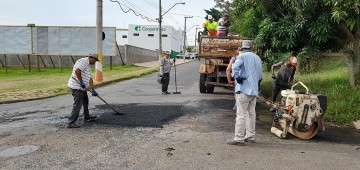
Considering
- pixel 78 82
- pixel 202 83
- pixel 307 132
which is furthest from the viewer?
pixel 202 83

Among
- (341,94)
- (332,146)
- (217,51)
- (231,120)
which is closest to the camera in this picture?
(332,146)

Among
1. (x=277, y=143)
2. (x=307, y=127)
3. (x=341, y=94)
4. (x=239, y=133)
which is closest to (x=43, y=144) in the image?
(x=239, y=133)

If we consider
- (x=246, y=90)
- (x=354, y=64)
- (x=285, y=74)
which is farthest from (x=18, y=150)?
(x=354, y=64)

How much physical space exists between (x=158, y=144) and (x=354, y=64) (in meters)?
7.82

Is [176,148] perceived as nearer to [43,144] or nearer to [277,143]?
[277,143]

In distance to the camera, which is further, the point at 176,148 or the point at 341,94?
the point at 341,94

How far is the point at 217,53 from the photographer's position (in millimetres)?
13336

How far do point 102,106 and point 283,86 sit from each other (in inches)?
198

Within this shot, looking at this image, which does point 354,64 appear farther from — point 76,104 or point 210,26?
point 76,104

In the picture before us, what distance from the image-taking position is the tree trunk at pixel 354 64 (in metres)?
11.3

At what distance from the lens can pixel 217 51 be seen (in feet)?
43.8

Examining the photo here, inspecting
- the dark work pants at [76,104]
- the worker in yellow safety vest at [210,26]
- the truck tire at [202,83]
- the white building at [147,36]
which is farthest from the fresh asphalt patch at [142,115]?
the white building at [147,36]

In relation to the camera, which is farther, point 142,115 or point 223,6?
point 223,6

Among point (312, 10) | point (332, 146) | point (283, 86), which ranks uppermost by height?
point (312, 10)
